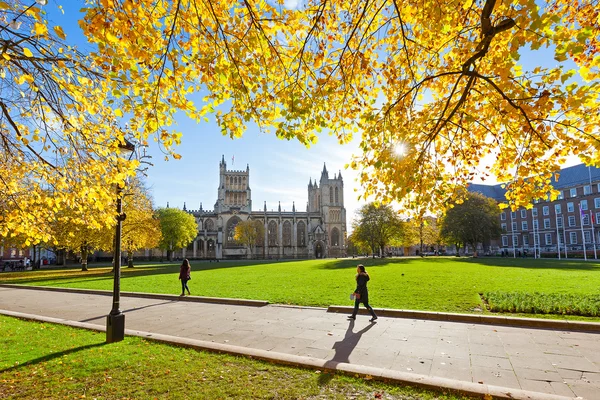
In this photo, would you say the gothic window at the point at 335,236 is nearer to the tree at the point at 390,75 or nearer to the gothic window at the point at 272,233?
the gothic window at the point at 272,233

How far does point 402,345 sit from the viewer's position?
6.45 meters

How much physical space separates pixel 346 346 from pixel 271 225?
7520cm

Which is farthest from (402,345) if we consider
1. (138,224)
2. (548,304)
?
(138,224)

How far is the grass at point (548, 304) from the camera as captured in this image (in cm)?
864

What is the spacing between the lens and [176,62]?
182 inches

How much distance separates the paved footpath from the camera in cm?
469

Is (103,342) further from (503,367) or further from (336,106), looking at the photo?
(503,367)

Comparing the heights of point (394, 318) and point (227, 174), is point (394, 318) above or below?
below

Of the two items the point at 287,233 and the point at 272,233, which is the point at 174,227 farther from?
the point at 287,233

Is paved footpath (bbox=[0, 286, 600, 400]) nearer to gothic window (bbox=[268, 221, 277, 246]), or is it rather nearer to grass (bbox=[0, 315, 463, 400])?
grass (bbox=[0, 315, 463, 400])

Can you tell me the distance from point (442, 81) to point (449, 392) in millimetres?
5619

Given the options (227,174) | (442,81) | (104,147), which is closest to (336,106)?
(442,81)

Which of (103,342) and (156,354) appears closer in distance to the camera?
(156,354)

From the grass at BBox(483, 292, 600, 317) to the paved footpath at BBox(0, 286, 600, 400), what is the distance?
5.97 ft
